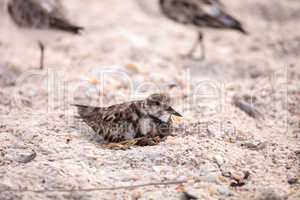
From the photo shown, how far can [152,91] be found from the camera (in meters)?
5.94

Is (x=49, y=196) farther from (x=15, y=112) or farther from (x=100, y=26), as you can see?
(x=100, y=26)

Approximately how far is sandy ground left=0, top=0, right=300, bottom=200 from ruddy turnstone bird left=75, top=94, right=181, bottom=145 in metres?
0.14

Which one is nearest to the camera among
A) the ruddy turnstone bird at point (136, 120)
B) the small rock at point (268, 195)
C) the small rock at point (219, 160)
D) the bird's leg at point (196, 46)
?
the small rock at point (268, 195)

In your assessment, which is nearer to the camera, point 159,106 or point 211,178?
point 211,178

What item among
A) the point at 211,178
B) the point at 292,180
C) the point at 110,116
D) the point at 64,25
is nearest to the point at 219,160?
the point at 211,178

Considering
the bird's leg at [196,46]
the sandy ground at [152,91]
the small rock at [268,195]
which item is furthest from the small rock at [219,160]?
the bird's leg at [196,46]

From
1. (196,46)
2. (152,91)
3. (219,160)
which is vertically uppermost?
(196,46)

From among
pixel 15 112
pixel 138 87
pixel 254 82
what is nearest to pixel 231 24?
pixel 254 82

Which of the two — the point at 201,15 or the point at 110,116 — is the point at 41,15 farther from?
the point at 110,116

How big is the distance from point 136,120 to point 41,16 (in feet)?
7.83

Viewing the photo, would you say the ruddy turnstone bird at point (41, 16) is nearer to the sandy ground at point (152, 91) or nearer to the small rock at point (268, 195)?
the sandy ground at point (152, 91)

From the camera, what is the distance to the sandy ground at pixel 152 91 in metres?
3.95

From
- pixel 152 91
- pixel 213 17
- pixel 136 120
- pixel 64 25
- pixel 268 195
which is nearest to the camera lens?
pixel 268 195

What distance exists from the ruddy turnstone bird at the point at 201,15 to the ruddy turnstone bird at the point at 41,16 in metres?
1.63
